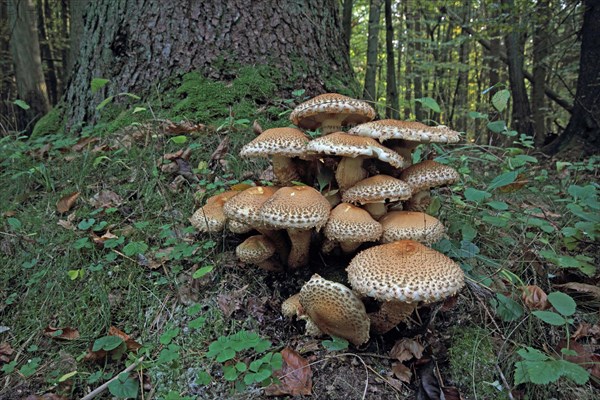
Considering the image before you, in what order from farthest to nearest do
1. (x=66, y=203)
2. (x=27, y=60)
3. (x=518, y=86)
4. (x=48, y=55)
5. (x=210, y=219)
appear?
1. (x=48, y=55)
2. (x=27, y=60)
3. (x=518, y=86)
4. (x=66, y=203)
5. (x=210, y=219)

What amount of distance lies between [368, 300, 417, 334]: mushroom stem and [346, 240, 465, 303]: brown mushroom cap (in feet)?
0.98

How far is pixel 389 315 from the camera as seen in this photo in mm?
2125

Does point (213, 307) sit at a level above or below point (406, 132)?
below

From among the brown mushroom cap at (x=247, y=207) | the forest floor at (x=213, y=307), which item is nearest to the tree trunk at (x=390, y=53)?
the forest floor at (x=213, y=307)

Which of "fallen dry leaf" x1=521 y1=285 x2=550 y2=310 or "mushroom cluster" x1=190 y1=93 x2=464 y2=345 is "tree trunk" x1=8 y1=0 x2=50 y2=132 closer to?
"mushroom cluster" x1=190 y1=93 x2=464 y2=345

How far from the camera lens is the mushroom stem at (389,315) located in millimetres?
2072

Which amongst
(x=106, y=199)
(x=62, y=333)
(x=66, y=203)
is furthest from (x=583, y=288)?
(x=66, y=203)

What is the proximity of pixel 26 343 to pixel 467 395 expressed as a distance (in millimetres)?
2703

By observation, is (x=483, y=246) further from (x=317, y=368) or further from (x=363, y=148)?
(x=317, y=368)

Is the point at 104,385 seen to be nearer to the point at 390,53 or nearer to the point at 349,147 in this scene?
the point at 349,147

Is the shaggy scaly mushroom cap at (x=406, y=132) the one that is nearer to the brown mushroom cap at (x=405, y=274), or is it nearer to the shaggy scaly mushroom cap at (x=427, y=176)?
the shaggy scaly mushroom cap at (x=427, y=176)

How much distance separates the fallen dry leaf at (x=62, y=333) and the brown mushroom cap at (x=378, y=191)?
195cm

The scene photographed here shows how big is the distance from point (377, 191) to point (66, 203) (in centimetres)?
283

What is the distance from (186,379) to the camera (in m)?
2.10
